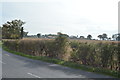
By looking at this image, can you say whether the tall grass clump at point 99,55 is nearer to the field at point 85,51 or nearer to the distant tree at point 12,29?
the field at point 85,51

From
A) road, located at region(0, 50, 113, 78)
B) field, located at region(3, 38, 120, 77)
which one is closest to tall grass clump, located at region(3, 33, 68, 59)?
field, located at region(3, 38, 120, 77)

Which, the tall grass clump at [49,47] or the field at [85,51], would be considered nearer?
the field at [85,51]

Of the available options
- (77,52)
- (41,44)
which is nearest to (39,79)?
(77,52)

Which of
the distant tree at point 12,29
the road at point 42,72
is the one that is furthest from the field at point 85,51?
the distant tree at point 12,29

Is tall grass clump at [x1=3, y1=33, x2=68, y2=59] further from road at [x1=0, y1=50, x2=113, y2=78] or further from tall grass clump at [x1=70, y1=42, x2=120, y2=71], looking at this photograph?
road at [x1=0, y1=50, x2=113, y2=78]

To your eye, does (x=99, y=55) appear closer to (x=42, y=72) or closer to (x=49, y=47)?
(x=42, y=72)

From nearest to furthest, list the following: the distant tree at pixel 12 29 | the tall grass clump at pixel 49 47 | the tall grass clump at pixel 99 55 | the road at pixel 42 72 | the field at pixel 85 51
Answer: the road at pixel 42 72
the tall grass clump at pixel 99 55
the field at pixel 85 51
the tall grass clump at pixel 49 47
the distant tree at pixel 12 29

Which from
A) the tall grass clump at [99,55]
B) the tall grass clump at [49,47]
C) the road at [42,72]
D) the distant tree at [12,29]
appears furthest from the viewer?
the distant tree at [12,29]

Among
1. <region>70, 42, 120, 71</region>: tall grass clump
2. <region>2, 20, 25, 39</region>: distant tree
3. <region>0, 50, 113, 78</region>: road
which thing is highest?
<region>2, 20, 25, 39</region>: distant tree

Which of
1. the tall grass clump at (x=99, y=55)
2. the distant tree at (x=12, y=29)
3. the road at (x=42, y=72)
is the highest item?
the distant tree at (x=12, y=29)

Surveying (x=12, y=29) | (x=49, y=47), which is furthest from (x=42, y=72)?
(x=12, y=29)

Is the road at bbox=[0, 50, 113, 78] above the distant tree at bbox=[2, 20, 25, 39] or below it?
below

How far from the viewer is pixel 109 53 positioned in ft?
43.4

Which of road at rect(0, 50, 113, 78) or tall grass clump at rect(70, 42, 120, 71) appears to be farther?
tall grass clump at rect(70, 42, 120, 71)
